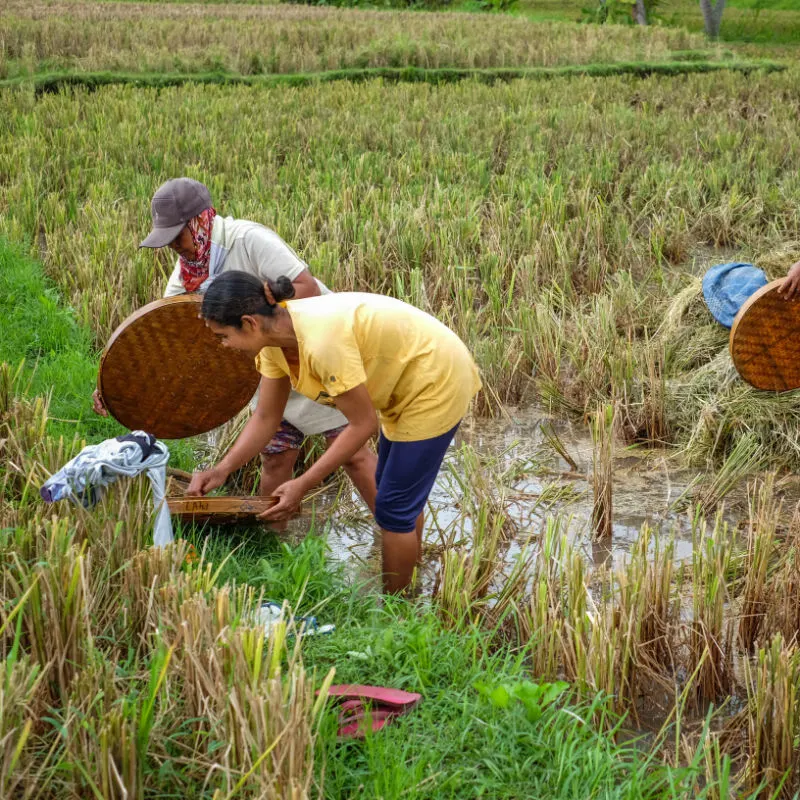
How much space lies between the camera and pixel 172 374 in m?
3.59

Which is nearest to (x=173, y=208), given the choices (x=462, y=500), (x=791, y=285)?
(x=462, y=500)

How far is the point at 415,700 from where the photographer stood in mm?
2547

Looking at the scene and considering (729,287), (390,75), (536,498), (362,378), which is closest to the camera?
(362,378)

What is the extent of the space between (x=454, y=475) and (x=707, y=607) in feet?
4.95

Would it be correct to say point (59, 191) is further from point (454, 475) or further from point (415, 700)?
point (415, 700)

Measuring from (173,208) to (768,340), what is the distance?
236 centimetres

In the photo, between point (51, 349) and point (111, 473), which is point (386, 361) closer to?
point (111, 473)

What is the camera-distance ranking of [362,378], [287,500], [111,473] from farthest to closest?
[287,500], [111,473], [362,378]

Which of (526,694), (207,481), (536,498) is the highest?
(207,481)

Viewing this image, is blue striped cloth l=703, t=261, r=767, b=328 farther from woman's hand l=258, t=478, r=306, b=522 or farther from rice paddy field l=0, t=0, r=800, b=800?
woman's hand l=258, t=478, r=306, b=522

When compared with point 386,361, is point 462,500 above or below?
A: below

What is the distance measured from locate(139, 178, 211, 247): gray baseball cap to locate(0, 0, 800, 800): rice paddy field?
0.81m

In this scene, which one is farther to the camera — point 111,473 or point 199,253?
point 199,253

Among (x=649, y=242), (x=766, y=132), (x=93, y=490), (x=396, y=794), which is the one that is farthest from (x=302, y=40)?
(x=396, y=794)
